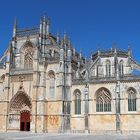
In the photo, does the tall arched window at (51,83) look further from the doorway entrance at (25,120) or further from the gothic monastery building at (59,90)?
the doorway entrance at (25,120)

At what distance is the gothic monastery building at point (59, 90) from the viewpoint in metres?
40.8

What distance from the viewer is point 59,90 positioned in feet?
142

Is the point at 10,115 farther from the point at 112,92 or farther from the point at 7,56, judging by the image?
the point at 112,92

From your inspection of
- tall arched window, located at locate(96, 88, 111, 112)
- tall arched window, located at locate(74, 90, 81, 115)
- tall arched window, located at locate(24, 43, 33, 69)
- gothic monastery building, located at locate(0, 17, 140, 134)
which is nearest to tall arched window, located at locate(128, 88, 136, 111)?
gothic monastery building, located at locate(0, 17, 140, 134)

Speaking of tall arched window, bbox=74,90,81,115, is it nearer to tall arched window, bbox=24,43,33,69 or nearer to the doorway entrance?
the doorway entrance

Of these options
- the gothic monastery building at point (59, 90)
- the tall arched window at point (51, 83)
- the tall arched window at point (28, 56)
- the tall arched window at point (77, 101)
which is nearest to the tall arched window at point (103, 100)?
the gothic monastery building at point (59, 90)

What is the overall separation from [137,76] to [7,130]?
21899 mm

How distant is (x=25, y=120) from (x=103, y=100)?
13361 millimetres

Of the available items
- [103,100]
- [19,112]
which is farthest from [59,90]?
[19,112]

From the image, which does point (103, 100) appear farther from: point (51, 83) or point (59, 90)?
point (51, 83)

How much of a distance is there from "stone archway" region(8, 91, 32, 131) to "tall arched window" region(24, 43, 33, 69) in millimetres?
4838

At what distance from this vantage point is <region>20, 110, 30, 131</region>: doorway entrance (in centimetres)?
4694

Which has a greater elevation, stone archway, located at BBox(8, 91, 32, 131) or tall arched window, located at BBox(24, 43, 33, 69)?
tall arched window, located at BBox(24, 43, 33, 69)

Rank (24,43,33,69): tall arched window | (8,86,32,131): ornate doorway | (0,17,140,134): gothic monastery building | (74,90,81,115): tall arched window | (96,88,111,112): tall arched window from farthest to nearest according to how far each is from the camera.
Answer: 1. (24,43,33,69): tall arched window
2. (8,86,32,131): ornate doorway
3. (74,90,81,115): tall arched window
4. (96,88,111,112): tall arched window
5. (0,17,140,134): gothic monastery building
